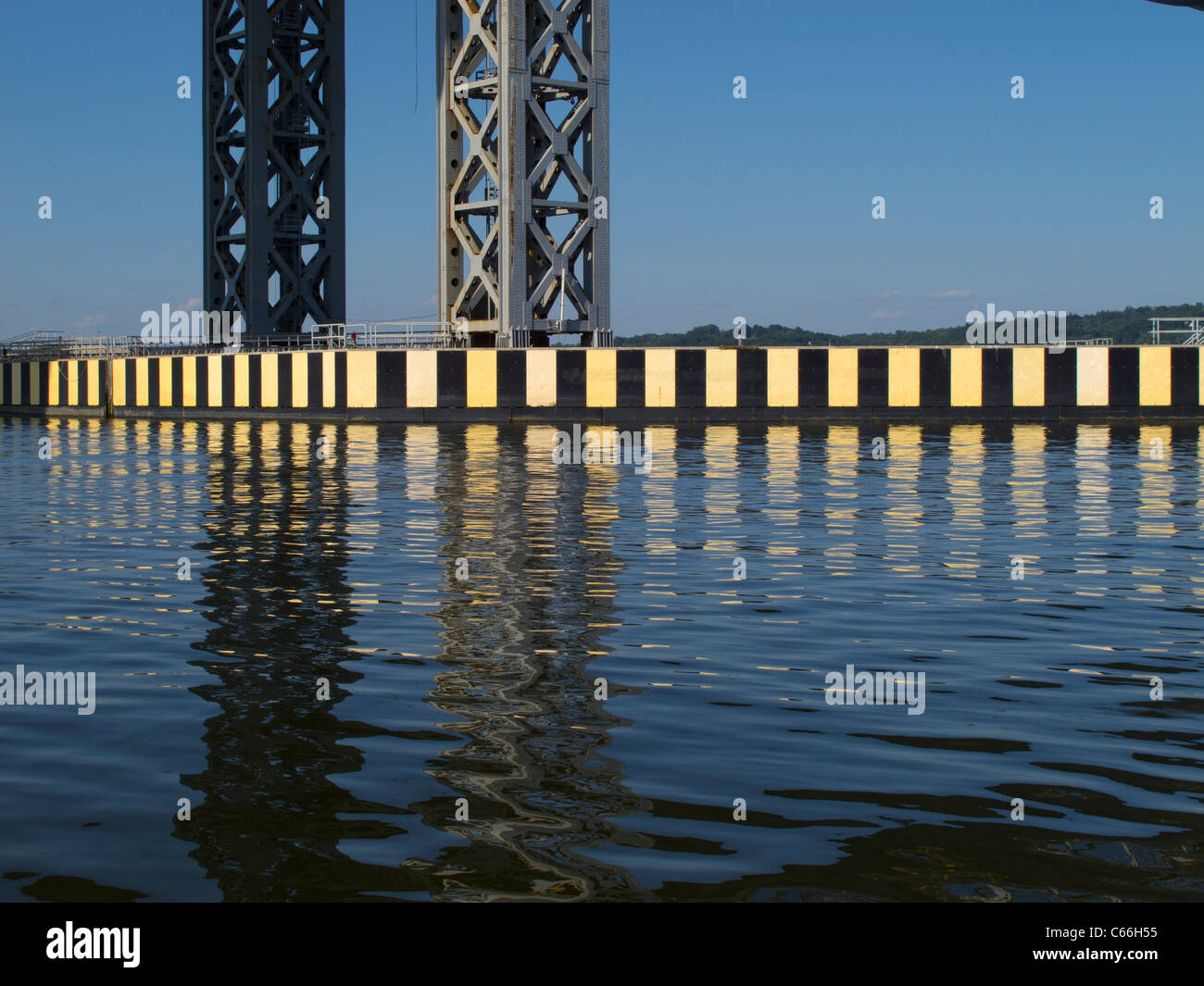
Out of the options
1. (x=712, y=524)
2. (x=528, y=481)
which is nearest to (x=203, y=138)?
(x=528, y=481)

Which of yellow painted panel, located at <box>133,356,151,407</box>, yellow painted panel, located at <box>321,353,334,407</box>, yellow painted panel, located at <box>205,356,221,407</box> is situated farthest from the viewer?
yellow painted panel, located at <box>133,356,151,407</box>

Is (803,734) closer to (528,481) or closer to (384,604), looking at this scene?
(384,604)

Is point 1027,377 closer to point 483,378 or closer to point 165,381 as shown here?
point 483,378

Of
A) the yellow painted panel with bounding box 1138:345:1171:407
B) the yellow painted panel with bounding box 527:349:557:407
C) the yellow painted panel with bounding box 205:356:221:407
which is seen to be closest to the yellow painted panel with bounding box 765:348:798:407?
the yellow painted panel with bounding box 527:349:557:407

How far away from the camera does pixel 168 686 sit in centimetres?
784

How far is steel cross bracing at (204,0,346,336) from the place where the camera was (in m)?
55.4

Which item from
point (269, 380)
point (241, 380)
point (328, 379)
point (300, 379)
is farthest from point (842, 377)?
point (241, 380)

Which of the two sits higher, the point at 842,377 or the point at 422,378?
the point at 422,378

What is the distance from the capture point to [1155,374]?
3856cm

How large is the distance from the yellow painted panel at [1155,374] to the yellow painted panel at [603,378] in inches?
563

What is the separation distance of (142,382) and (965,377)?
2823 centimetres

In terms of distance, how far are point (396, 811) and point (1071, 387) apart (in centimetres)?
3596

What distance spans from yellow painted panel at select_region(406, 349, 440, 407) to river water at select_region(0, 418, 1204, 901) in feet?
78.1

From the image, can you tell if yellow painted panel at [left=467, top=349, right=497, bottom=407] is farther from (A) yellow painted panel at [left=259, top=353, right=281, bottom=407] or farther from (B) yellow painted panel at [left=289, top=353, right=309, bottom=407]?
(A) yellow painted panel at [left=259, top=353, right=281, bottom=407]
